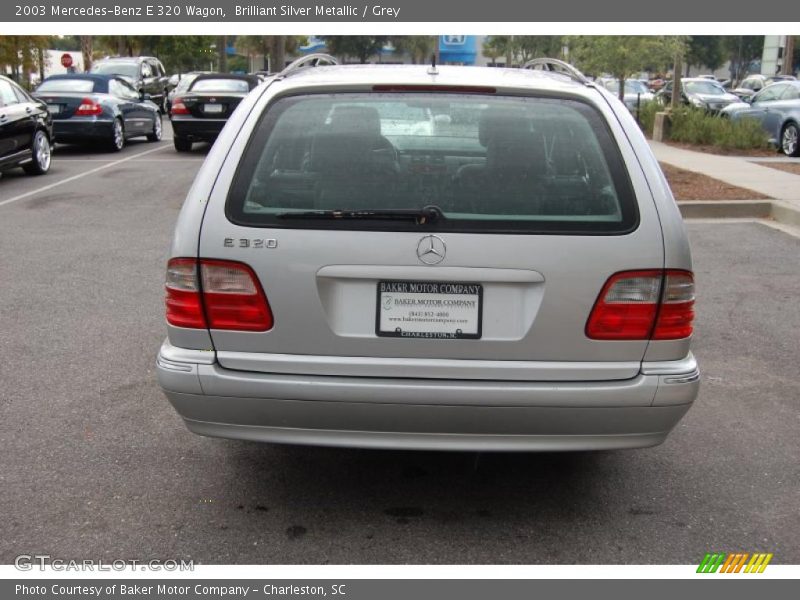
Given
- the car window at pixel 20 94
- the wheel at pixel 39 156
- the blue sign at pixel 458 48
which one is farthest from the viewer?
the blue sign at pixel 458 48

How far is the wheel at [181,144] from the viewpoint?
18.0 m

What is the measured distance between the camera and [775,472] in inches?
166

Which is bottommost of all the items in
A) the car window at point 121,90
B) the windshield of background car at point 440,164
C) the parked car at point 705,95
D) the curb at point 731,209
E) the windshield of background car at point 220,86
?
the curb at point 731,209

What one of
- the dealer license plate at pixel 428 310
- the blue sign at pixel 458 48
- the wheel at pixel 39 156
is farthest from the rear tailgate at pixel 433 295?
the blue sign at pixel 458 48

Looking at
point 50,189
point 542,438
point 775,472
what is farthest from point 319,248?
point 50,189

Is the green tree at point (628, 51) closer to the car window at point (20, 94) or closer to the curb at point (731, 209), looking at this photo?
the curb at point (731, 209)

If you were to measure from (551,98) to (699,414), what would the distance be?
216cm

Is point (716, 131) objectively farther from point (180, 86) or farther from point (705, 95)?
point (180, 86)

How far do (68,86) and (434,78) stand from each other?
53.4 feet

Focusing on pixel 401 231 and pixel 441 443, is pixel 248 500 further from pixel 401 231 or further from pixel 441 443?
pixel 401 231

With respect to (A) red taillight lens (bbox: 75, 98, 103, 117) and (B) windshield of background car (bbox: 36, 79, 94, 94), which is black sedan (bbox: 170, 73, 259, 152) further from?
(B) windshield of background car (bbox: 36, 79, 94, 94)

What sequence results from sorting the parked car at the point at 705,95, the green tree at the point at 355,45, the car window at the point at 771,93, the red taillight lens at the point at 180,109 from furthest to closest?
the green tree at the point at 355,45 < the parked car at the point at 705,95 < the car window at the point at 771,93 < the red taillight lens at the point at 180,109

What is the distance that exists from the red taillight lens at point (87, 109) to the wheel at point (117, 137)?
1.42 ft

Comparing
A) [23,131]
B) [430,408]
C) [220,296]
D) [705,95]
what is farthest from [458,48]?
[430,408]
